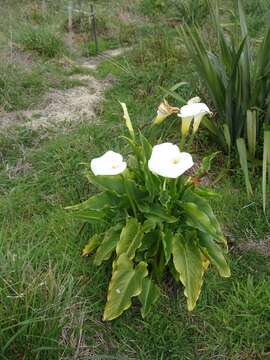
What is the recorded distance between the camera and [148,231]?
72.7 inches

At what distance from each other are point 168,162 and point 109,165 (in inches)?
8.7

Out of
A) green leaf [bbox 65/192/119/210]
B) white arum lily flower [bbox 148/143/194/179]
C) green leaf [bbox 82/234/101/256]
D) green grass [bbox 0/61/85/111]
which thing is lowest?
green grass [bbox 0/61/85/111]

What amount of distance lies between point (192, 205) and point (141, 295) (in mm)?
420

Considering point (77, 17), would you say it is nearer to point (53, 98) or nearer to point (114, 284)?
point (53, 98)

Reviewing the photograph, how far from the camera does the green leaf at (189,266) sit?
70.0 inches

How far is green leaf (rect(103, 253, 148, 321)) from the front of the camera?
1775mm

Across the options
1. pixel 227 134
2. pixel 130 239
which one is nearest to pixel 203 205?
pixel 130 239

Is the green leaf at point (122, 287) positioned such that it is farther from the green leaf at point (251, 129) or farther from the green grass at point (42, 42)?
the green grass at point (42, 42)

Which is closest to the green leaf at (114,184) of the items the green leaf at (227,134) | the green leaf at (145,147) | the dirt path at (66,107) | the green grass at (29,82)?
the green leaf at (145,147)

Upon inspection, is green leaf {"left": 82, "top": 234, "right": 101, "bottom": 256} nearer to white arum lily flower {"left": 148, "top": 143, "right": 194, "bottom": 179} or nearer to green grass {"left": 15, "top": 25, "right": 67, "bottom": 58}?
white arum lily flower {"left": 148, "top": 143, "right": 194, "bottom": 179}

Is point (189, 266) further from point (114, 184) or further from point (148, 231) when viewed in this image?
point (114, 184)

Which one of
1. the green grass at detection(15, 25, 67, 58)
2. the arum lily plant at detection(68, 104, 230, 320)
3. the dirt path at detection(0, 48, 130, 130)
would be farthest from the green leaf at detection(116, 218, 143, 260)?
the green grass at detection(15, 25, 67, 58)

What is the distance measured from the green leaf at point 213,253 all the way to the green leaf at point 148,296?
26cm

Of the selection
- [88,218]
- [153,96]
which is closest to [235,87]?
[153,96]
